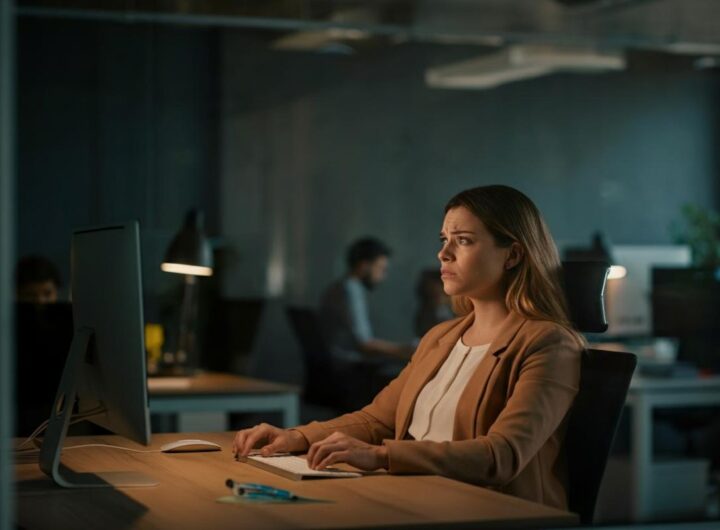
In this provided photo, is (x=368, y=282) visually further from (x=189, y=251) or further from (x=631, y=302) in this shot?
(x=189, y=251)

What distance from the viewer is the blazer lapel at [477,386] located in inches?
99.5

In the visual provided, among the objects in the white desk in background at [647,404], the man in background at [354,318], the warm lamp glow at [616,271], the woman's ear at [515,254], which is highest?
the woman's ear at [515,254]

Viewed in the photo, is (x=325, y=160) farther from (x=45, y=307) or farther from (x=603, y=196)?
(x=45, y=307)

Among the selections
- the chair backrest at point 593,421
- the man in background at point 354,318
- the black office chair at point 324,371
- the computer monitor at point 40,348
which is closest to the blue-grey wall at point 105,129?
the black office chair at point 324,371

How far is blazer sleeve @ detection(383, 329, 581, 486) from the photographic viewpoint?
7.48ft

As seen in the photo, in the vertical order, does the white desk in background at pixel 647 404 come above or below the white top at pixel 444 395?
below

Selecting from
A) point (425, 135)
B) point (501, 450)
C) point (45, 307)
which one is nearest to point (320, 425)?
point (501, 450)

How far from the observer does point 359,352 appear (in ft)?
22.5

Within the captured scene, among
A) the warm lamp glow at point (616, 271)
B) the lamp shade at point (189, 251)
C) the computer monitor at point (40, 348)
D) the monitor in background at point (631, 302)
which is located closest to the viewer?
the warm lamp glow at point (616, 271)

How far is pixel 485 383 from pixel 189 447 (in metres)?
0.65

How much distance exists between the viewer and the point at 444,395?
267 cm

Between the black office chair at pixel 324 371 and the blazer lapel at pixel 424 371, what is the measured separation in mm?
3889

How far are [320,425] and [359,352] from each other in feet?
13.7

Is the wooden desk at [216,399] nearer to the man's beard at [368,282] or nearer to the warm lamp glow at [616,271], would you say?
the warm lamp glow at [616,271]
